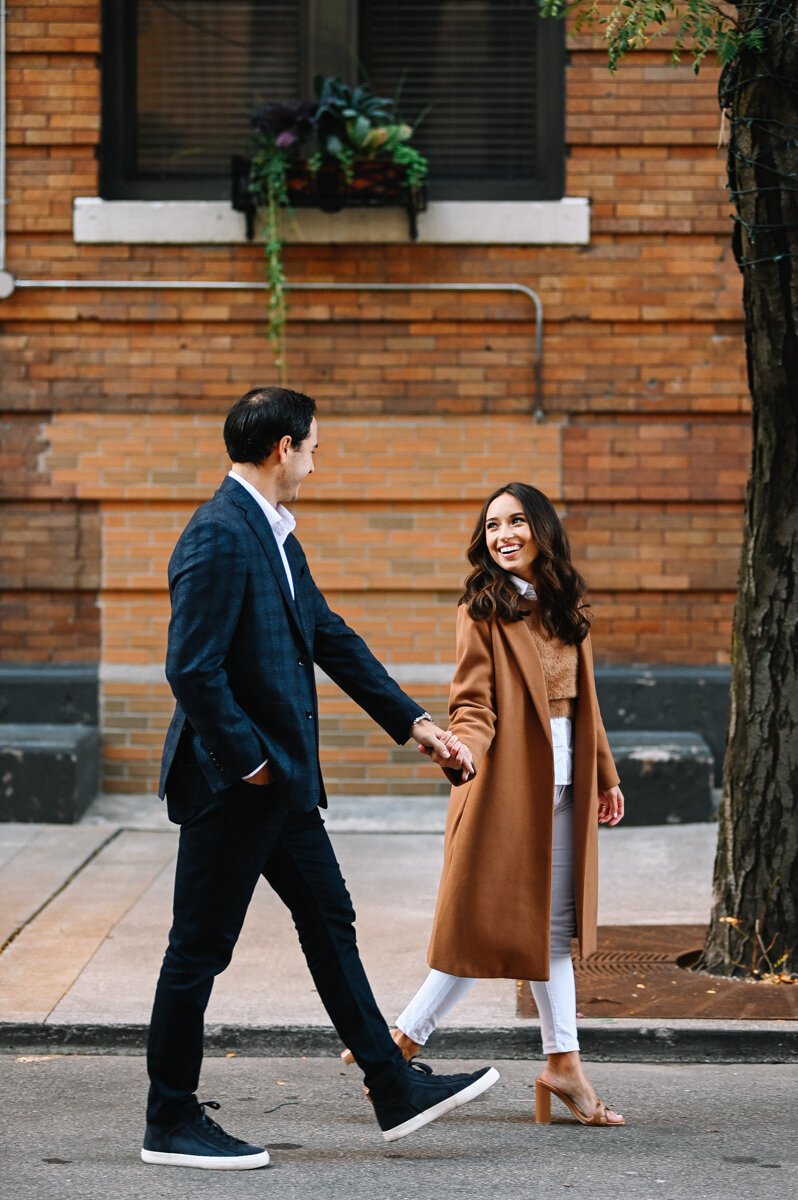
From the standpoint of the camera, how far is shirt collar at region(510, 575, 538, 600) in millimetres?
4711

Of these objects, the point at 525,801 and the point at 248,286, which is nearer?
the point at 525,801

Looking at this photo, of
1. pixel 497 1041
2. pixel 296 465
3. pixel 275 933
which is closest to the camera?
pixel 296 465

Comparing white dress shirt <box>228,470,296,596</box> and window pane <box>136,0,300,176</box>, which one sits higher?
window pane <box>136,0,300,176</box>

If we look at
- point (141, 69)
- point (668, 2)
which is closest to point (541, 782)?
point (668, 2)

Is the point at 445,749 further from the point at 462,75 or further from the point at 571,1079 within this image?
the point at 462,75

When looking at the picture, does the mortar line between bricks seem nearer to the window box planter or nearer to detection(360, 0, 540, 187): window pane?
the window box planter

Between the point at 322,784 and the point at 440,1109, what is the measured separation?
953 mm

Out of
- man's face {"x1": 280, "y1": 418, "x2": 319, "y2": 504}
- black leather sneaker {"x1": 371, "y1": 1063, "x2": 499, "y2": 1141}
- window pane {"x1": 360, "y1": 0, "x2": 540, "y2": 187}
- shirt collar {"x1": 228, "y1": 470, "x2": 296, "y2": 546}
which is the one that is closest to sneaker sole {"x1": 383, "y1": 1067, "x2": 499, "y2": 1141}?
black leather sneaker {"x1": 371, "y1": 1063, "x2": 499, "y2": 1141}

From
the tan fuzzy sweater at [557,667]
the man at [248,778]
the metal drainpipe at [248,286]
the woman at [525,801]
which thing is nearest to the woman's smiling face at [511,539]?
the woman at [525,801]

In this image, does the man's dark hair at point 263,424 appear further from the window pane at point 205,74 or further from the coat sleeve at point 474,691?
the window pane at point 205,74

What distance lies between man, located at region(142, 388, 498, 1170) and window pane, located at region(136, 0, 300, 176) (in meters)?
5.75

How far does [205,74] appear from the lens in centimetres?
965

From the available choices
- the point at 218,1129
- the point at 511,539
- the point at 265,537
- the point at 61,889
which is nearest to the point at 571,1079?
the point at 218,1129

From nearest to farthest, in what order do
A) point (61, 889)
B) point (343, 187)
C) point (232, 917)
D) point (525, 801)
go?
1. point (232, 917)
2. point (525, 801)
3. point (61, 889)
4. point (343, 187)
